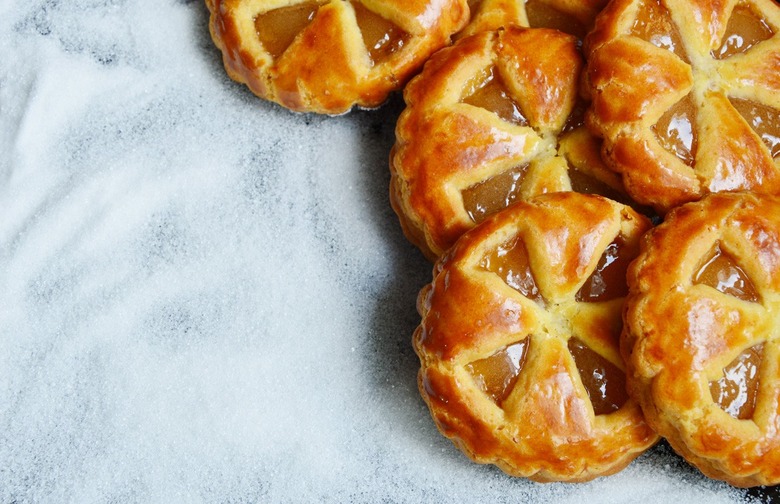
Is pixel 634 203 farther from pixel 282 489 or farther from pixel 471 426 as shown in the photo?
pixel 282 489

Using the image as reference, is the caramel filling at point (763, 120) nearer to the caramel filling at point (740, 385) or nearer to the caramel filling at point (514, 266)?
the caramel filling at point (740, 385)

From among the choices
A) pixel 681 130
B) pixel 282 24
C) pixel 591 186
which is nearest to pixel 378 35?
pixel 282 24

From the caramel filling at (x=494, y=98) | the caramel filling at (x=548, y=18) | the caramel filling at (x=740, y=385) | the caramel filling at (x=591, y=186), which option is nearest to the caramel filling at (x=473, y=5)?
the caramel filling at (x=548, y=18)

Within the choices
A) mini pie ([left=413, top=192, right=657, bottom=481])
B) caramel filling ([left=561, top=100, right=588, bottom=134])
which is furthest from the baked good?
mini pie ([left=413, top=192, right=657, bottom=481])

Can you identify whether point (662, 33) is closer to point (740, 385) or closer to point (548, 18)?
point (548, 18)

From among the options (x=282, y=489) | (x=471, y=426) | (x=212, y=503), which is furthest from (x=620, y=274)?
(x=212, y=503)

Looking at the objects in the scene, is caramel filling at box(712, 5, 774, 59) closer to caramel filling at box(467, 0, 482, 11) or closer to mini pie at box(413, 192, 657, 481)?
mini pie at box(413, 192, 657, 481)
